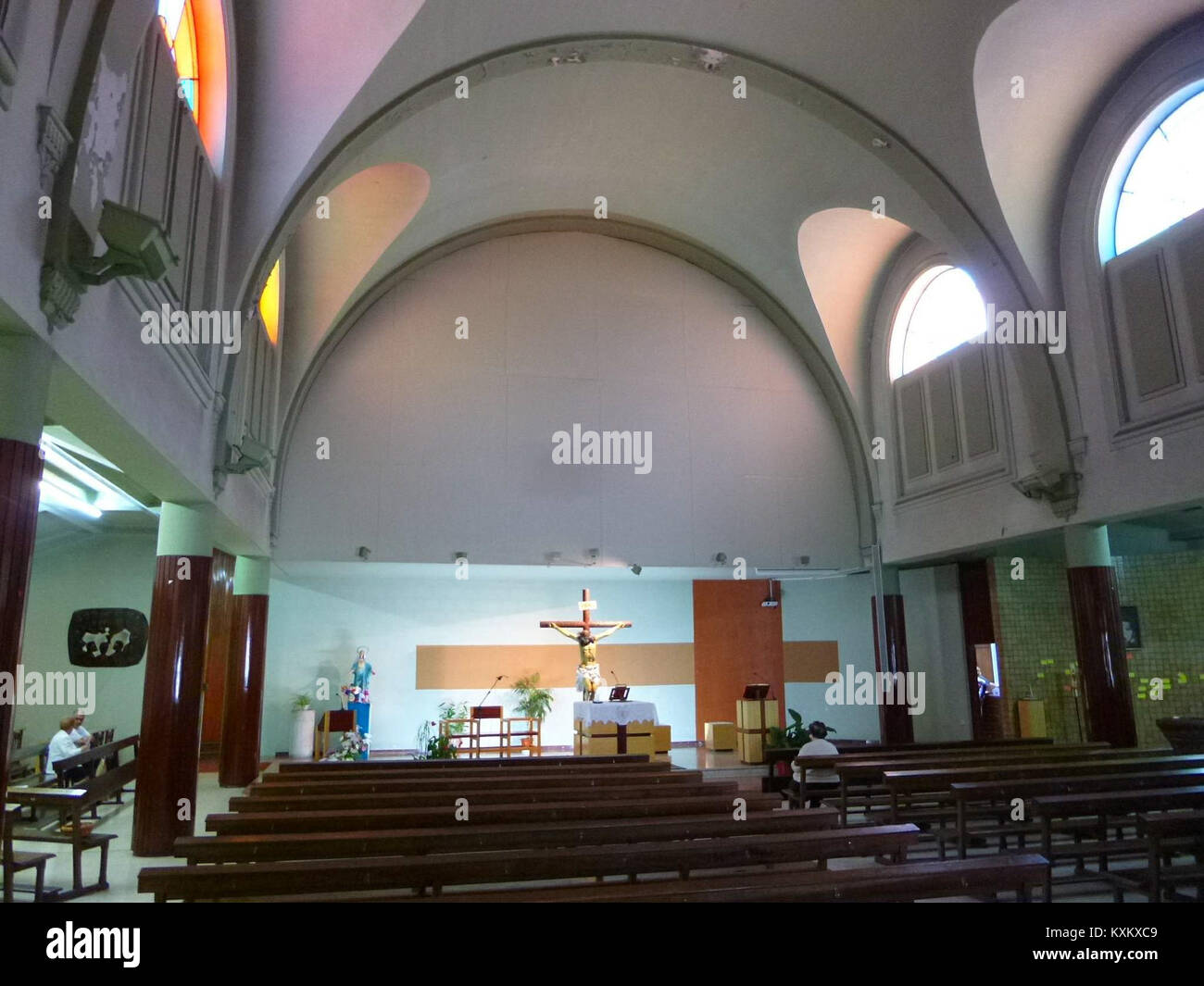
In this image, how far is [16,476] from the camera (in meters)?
3.77

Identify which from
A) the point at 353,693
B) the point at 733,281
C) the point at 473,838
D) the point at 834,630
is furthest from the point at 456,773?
the point at 834,630

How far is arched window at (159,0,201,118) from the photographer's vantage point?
6.35m

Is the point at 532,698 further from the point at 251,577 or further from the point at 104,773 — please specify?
the point at 104,773

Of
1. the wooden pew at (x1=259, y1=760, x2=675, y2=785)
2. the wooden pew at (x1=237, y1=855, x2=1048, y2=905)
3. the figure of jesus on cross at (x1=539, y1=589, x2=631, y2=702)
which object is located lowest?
the wooden pew at (x1=237, y1=855, x2=1048, y2=905)

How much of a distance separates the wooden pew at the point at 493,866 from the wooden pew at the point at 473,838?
371 millimetres

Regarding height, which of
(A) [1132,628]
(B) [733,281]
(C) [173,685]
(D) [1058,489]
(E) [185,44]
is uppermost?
(B) [733,281]

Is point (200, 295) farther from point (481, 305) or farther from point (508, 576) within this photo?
point (508, 576)

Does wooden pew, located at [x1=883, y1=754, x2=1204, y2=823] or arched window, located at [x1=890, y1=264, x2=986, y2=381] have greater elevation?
arched window, located at [x1=890, y1=264, x2=986, y2=381]

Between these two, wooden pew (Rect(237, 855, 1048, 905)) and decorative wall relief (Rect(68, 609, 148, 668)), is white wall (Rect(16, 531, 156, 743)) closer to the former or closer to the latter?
decorative wall relief (Rect(68, 609, 148, 668))

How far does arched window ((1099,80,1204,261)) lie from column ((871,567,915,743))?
21.5ft

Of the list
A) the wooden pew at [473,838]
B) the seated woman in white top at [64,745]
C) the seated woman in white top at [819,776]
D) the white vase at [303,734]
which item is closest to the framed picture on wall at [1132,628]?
the seated woman in white top at [819,776]

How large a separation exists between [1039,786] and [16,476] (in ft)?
21.0

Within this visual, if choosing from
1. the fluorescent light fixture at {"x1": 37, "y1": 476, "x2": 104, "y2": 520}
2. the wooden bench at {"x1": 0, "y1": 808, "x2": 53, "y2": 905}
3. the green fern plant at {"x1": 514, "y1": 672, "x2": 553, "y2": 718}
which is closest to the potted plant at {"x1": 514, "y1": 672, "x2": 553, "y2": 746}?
the green fern plant at {"x1": 514, "y1": 672, "x2": 553, "y2": 718}

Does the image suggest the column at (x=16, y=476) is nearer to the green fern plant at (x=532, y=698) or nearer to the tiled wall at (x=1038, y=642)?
the green fern plant at (x=532, y=698)
